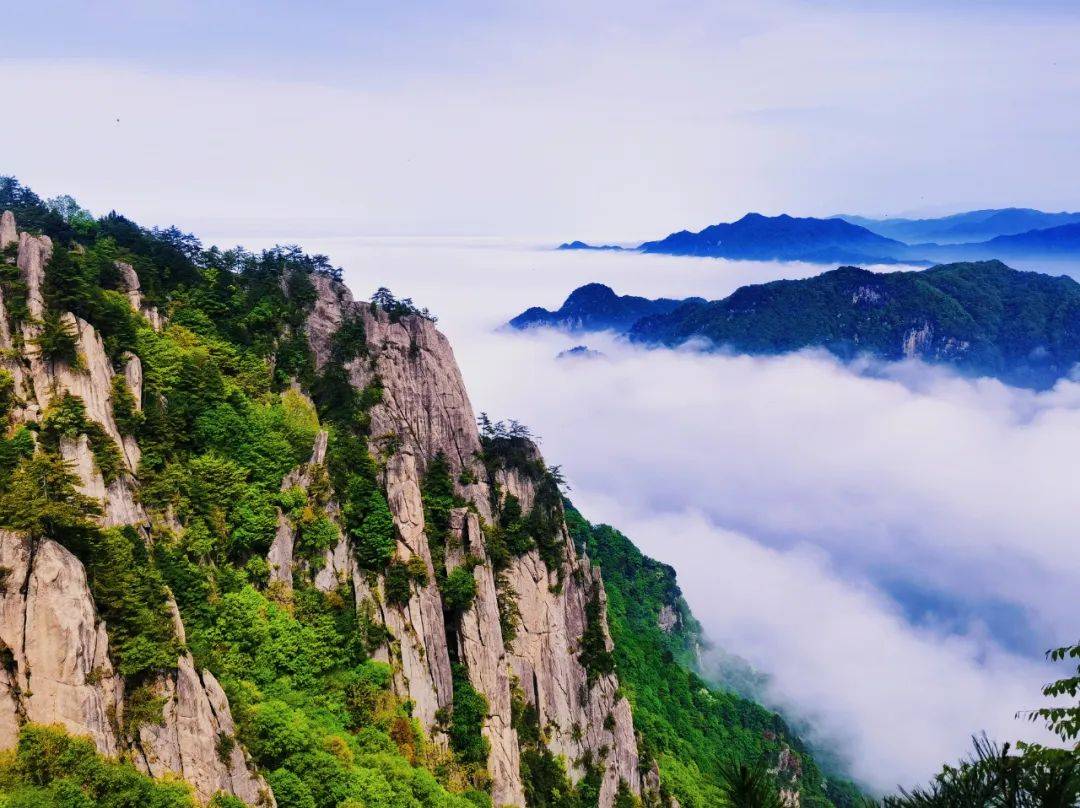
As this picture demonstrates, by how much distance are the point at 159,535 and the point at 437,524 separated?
1886 cm

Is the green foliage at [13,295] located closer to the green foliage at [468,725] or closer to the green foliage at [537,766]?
the green foliage at [468,725]

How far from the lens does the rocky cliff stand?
79.0 ft

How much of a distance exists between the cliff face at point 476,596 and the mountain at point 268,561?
0.66 feet

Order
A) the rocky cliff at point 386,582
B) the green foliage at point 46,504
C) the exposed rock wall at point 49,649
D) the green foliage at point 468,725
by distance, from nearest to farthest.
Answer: the exposed rock wall at point 49,649 < the rocky cliff at point 386,582 < the green foliage at point 46,504 < the green foliage at point 468,725

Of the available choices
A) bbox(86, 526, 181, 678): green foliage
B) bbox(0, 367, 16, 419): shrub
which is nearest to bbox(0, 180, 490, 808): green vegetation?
bbox(86, 526, 181, 678): green foliage

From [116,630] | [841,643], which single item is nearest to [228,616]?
[116,630]

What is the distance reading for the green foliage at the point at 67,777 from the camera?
68.1ft

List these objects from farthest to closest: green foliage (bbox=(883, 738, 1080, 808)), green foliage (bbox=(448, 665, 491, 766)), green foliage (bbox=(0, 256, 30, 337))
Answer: green foliage (bbox=(448, 665, 491, 766)) → green foliage (bbox=(0, 256, 30, 337)) → green foliage (bbox=(883, 738, 1080, 808))

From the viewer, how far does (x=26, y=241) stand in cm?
3603

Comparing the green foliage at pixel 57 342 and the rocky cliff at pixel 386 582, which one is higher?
the green foliage at pixel 57 342

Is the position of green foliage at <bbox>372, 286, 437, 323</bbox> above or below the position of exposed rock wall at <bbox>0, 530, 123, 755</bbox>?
above

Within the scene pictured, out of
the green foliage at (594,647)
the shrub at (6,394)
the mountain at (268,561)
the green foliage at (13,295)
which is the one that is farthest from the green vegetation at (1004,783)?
the green foliage at (594,647)

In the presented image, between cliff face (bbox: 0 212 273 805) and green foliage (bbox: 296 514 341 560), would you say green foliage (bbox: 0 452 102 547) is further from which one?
green foliage (bbox: 296 514 341 560)

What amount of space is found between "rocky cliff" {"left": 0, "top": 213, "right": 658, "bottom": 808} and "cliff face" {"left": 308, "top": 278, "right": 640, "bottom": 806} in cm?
13
